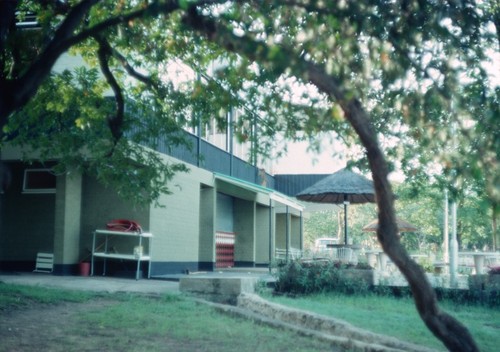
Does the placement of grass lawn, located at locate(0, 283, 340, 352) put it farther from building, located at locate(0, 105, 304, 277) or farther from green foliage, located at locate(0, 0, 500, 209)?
building, located at locate(0, 105, 304, 277)

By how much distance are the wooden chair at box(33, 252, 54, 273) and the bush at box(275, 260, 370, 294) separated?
18.4 feet

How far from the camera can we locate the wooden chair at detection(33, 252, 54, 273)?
49.8ft

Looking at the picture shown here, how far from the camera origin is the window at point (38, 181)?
52.1 ft

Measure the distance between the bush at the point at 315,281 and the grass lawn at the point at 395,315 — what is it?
345 millimetres

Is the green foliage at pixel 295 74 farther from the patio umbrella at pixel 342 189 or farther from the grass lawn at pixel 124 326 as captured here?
the patio umbrella at pixel 342 189

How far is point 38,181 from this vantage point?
16016 millimetres

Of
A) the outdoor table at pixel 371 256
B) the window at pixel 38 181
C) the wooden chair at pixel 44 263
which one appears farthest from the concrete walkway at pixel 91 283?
the outdoor table at pixel 371 256

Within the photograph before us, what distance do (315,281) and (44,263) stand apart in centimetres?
660

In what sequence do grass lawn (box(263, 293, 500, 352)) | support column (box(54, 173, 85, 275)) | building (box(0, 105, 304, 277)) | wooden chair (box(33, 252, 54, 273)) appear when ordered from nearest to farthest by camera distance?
grass lawn (box(263, 293, 500, 352)), support column (box(54, 173, 85, 275)), building (box(0, 105, 304, 277)), wooden chair (box(33, 252, 54, 273))

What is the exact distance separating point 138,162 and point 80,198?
6166 mm

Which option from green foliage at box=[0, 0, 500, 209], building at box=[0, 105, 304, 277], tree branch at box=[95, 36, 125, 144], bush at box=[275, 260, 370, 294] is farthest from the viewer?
building at box=[0, 105, 304, 277]

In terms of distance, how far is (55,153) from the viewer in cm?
978

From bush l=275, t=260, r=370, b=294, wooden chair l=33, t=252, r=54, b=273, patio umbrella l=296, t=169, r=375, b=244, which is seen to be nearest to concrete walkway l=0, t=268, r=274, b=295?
wooden chair l=33, t=252, r=54, b=273

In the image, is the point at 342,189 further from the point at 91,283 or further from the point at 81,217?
the point at 91,283
